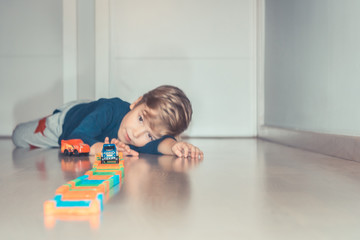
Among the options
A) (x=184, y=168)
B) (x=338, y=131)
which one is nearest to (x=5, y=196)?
(x=184, y=168)

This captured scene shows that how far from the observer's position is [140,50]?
2.26 m

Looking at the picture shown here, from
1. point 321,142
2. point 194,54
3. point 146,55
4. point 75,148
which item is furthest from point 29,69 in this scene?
point 321,142

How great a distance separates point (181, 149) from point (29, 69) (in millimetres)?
1480

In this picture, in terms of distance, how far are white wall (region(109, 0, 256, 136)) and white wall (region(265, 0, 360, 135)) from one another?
165mm

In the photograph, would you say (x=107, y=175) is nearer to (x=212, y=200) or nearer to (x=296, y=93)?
(x=212, y=200)

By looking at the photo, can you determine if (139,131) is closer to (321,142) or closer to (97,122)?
(97,122)

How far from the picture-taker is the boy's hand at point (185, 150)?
47.4 inches

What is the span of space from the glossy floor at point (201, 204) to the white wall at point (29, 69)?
1.46m

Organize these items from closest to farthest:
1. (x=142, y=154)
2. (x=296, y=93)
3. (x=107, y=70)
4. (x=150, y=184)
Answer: (x=150, y=184), (x=142, y=154), (x=296, y=93), (x=107, y=70)

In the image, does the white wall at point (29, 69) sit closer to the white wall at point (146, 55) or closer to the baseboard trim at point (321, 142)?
the white wall at point (146, 55)

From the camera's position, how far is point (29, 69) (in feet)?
7.60

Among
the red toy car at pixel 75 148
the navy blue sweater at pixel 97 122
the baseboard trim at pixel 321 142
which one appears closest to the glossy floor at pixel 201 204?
the baseboard trim at pixel 321 142

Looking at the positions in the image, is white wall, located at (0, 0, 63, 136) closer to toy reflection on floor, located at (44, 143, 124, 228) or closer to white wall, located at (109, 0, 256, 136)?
white wall, located at (109, 0, 256, 136)

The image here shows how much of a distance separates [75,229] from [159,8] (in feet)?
6.51
